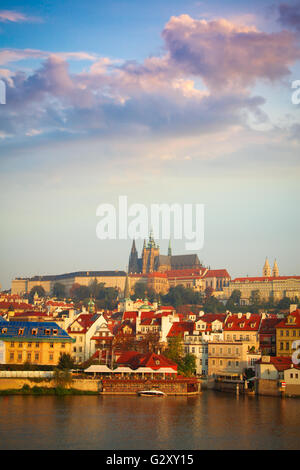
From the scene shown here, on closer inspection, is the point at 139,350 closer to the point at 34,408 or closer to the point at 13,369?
the point at 13,369

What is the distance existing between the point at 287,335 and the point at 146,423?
34783mm

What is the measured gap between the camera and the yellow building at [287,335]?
8250 centimetres

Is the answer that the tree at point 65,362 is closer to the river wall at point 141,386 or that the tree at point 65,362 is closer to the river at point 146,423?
the river wall at point 141,386

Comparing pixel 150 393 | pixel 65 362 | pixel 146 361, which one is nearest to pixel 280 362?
pixel 146 361

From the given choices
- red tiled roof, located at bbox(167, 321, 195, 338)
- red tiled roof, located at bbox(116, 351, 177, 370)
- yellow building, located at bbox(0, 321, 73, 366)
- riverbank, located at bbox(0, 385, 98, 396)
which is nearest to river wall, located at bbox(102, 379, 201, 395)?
red tiled roof, located at bbox(116, 351, 177, 370)

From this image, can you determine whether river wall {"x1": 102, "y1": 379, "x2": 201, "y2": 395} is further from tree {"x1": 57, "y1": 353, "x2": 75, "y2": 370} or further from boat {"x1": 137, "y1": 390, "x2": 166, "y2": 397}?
tree {"x1": 57, "y1": 353, "x2": 75, "y2": 370}

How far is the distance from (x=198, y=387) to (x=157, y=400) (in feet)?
29.8

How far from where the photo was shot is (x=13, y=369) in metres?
70.3

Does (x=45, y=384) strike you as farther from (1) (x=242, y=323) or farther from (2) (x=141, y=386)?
(1) (x=242, y=323)

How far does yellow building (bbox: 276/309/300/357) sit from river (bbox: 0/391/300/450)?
1598cm
